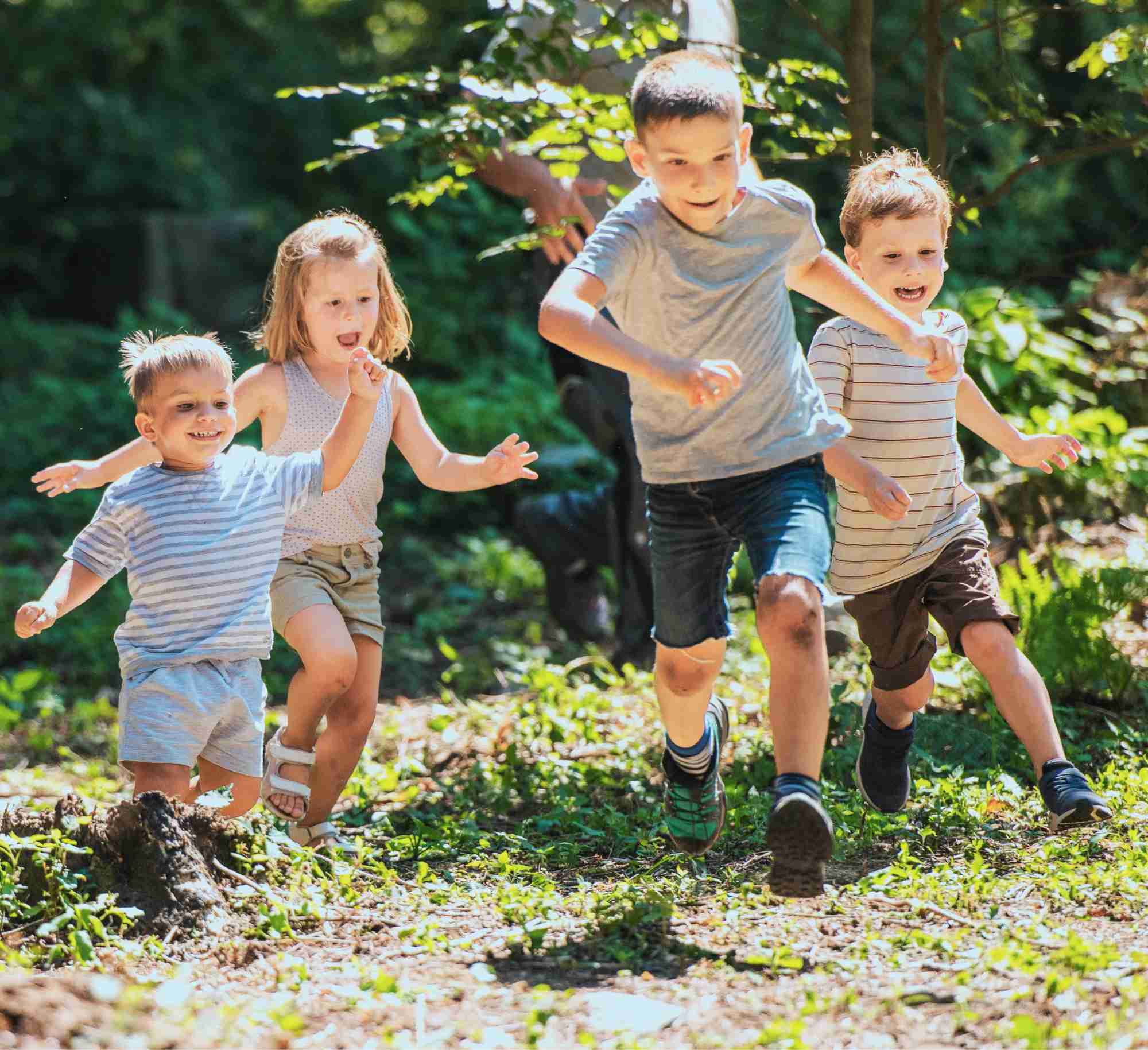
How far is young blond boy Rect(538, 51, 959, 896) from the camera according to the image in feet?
10.1

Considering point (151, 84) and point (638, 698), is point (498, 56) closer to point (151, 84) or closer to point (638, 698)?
point (638, 698)

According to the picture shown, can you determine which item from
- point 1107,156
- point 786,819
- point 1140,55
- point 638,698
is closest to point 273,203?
point 1107,156

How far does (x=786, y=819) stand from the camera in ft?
9.50

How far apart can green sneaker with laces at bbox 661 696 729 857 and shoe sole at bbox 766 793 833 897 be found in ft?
2.11

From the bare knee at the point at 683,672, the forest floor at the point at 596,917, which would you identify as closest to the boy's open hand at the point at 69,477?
the forest floor at the point at 596,917

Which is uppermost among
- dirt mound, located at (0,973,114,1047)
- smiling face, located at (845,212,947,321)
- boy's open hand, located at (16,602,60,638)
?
smiling face, located at (845,212,947,321)

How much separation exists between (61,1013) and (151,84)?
16.8 m

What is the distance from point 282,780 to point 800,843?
1.56 m

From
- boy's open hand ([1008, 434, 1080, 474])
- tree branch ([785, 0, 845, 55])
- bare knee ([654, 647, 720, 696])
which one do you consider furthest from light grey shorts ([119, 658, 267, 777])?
tree branch ([785, 0, 845, 55])

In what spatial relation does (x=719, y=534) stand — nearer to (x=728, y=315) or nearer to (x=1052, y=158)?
(x=728, y=315)

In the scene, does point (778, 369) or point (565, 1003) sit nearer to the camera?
point (565, 1003)

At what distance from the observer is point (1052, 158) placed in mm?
4785

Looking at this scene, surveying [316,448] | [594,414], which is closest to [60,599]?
[316,448]

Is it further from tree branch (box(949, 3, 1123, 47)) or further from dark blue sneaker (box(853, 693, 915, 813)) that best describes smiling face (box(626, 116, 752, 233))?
tree branch (box(949, 3, 1123, 47))
